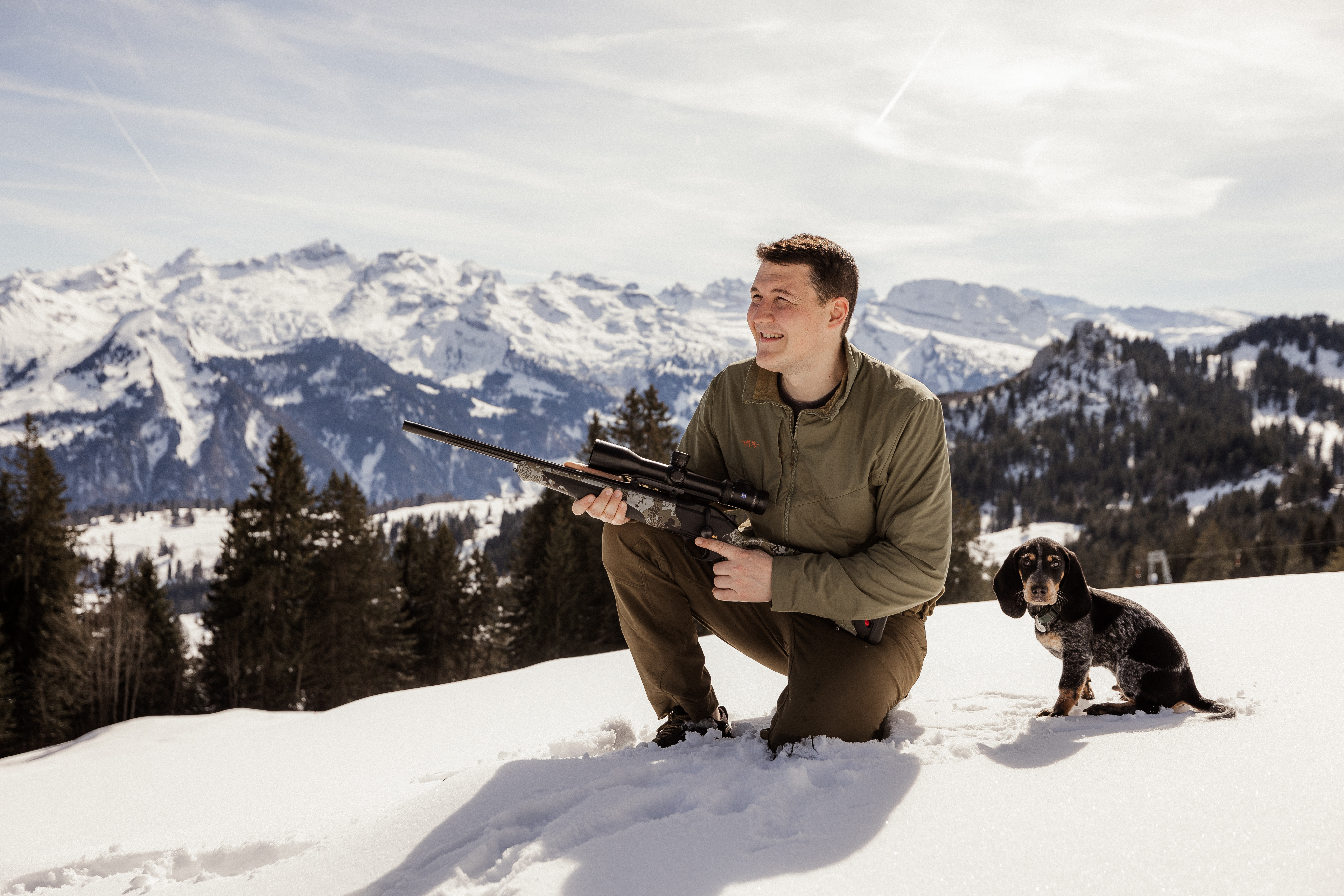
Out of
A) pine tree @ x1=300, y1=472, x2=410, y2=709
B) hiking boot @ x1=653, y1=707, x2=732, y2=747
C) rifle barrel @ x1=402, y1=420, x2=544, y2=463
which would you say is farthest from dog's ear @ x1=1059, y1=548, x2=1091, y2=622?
pine tree @ x1=300, y1=472, x2=410, y2=709

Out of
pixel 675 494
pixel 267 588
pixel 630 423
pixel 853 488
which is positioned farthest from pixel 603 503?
pixel 267 588

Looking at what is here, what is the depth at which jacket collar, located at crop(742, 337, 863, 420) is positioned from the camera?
A: 4.13 m

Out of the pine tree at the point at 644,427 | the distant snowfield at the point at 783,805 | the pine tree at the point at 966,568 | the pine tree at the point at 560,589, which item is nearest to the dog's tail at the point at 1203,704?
the distant snowfield at the point at 783,805

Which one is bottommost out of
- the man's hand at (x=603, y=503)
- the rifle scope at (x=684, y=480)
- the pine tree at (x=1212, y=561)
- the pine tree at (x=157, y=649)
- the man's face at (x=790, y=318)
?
the pine tree at (x=157, y=649)

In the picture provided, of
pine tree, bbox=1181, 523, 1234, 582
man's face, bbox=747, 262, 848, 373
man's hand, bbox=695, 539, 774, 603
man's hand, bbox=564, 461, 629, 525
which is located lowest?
pine tree, bbox=1181, 523, 1234, 582

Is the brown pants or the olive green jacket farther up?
the olive green jacket

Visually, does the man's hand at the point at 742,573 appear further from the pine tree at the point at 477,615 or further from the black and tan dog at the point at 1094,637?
the pine tree at the point at 477,615

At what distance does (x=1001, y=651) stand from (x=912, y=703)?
204 centimetres

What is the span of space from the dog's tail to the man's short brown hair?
2.48 meters

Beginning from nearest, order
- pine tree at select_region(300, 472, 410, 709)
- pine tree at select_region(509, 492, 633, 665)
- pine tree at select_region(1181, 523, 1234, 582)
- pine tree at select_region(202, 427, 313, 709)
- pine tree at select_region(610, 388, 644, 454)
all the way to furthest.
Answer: pine tree at select_region(202, 427, 313, 709) < pine tree at select_region(610, 388, 644, 454) < pine tree at select_region(300, 472, 410, 709) < pine tree at select_region(509, 492, 633, 665) < pine tree at select_region(1181, 523, 1234, 582)

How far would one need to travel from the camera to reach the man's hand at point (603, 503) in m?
4.18

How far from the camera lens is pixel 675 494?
13.7ft

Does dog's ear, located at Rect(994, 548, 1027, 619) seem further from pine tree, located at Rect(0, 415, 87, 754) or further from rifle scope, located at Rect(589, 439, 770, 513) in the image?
pine tree, located at Rect(0, 415, 87, 754)

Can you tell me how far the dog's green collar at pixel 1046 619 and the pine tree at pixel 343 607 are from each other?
99.8 feet
